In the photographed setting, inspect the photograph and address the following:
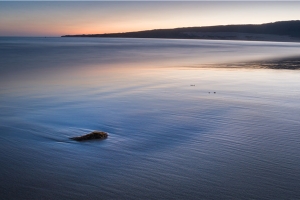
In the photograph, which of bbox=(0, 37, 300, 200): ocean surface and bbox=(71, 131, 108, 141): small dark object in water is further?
bbox=(71, 131, 108, 141): small dark object in water

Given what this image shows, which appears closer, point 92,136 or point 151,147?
point 151,147

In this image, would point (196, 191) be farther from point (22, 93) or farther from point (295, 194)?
point (22, 93)

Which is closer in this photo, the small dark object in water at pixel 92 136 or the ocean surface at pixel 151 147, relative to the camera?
the ocean surface at pixel 151 147

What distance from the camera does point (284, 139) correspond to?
17.5 feet

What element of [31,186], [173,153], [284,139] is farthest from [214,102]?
[31,186]

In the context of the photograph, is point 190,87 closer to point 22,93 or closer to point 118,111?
point 118,111

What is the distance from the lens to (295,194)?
346cm

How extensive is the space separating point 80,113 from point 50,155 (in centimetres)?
254

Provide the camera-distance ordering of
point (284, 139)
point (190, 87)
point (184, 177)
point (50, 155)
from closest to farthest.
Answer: point (184, 177), point (50, 155), point (284, 139), point (190, 87)

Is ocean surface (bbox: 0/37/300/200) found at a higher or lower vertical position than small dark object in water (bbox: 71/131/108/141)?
lower

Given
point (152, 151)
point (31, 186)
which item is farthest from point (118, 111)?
point (31, 186)

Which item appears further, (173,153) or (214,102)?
(214,102)

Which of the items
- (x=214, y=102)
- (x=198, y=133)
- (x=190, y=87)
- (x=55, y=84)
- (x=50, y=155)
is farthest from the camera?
(x=55, y=84)

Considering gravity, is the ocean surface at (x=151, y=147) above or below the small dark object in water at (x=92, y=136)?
below
